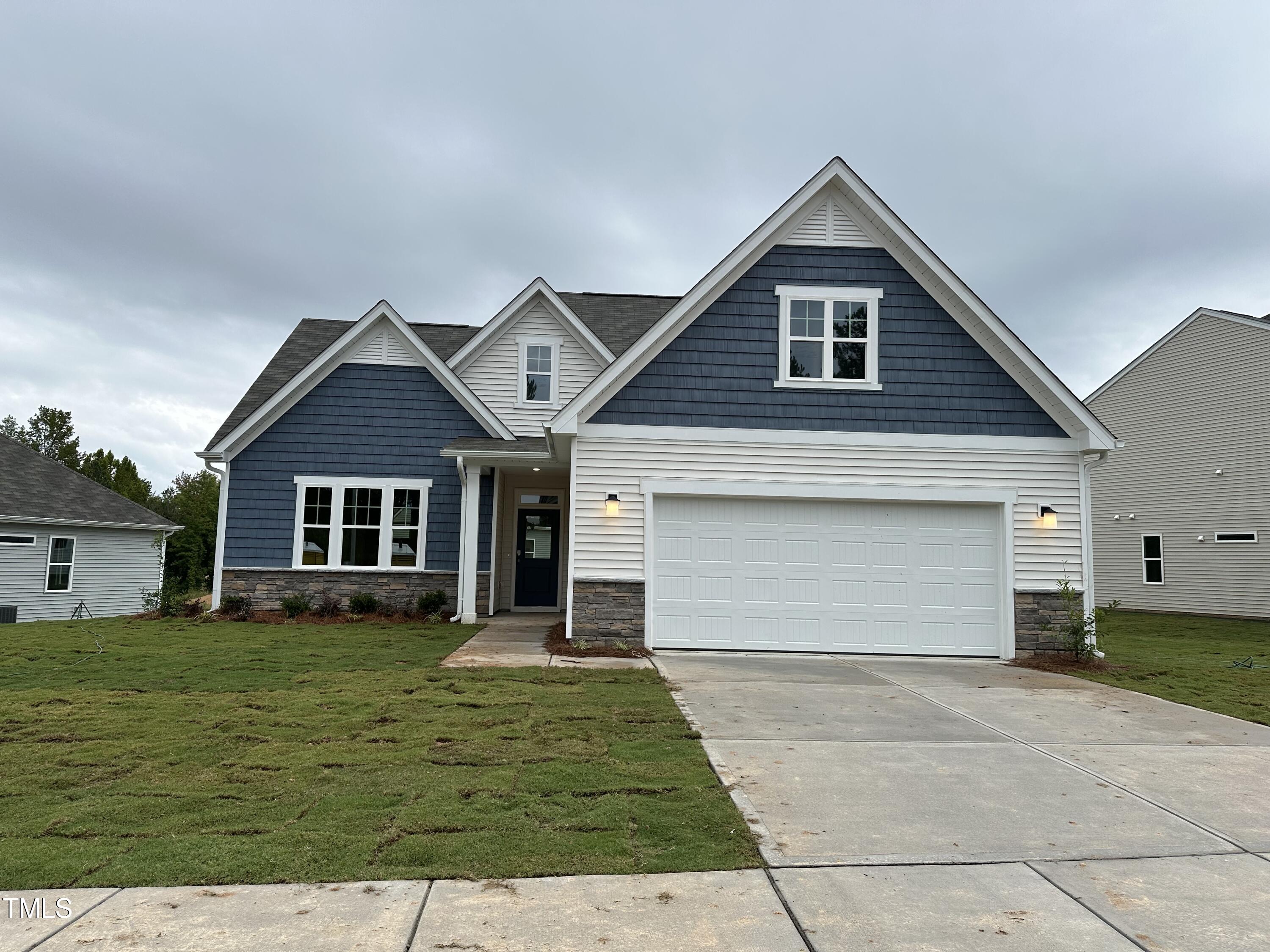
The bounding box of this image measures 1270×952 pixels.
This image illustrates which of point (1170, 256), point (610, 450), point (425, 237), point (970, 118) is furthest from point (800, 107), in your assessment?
point (1170, 256)

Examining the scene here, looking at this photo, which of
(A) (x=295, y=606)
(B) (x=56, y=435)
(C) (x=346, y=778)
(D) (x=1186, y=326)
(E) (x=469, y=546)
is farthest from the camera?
(B) (x=56, y=435)

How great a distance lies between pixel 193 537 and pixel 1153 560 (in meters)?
34.2

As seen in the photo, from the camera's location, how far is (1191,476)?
866 inches

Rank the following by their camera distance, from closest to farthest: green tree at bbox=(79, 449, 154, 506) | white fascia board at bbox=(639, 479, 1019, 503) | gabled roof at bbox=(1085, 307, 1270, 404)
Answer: white fascia board at bbox=(639, 479, 1019, 503), gabled roof at bbox=(1085, 307, 1270, 404), green tree at bbox=(79, 449, 154, 506)

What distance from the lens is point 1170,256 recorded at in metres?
22.9

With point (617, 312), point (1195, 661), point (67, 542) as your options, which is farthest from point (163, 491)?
point (1195, 661)

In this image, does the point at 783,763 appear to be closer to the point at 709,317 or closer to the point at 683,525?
the point at 683,525

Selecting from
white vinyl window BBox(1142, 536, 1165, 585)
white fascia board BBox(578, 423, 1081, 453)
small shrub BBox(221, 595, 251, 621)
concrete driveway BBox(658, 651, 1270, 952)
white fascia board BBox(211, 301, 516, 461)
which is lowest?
concrete driveway BBox(658, 651, 1270, 952)

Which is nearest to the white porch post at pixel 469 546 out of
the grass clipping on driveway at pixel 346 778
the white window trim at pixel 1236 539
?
the grass clipping on driveway at pixel 346 778

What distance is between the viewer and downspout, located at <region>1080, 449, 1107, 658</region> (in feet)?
37.3

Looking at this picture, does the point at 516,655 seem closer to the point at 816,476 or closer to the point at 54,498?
the point at 816,476

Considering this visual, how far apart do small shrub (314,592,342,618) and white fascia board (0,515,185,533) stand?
12010 millimetres

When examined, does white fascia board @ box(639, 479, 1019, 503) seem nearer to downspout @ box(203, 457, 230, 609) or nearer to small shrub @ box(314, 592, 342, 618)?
small shrub @ box(314, 592, 342, 618)

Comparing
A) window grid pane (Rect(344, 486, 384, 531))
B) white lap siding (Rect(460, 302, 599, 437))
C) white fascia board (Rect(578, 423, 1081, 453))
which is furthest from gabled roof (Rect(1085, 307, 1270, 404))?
window grid pane (Rect(344, 486, 384, 531))
